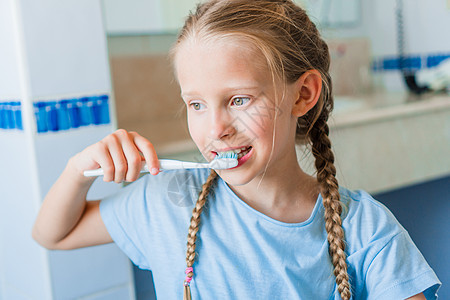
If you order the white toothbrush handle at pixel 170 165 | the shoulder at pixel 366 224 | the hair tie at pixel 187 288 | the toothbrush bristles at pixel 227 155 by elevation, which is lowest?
the hair tie at pixel 187 288

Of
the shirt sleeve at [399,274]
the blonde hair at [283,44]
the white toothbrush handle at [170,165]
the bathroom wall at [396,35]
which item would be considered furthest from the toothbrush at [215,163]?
the bathroom wall at [396,35]

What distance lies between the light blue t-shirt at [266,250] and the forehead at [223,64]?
0.19 m

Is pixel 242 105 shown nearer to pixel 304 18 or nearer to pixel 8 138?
pixel 304 18

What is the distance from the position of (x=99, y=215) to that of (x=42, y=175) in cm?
13

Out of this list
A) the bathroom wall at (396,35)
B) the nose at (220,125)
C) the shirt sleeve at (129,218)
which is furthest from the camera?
the bathroom wall at (396,35)

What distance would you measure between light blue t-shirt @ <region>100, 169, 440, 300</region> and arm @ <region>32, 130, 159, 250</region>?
0.22ft

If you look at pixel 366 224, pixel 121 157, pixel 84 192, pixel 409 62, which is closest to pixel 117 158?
pixel 121 157

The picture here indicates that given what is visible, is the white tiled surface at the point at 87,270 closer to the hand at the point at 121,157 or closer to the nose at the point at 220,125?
the hand at the point at 121,157

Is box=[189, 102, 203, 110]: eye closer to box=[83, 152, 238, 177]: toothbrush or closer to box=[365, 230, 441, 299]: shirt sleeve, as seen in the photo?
box=[83, 152, 238, 177]: toothbrush

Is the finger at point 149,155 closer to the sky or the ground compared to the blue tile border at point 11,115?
closer to the ground

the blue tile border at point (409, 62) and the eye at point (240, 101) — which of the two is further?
the blue tile border at point (409, 62)

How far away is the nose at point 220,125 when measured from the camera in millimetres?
618

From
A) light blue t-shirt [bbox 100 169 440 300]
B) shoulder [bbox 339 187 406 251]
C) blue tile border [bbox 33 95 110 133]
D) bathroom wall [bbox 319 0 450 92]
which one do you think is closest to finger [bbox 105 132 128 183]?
light blue t-shirt [bbox 100 169 440 300]

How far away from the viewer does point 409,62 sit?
2.21m
